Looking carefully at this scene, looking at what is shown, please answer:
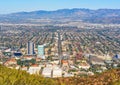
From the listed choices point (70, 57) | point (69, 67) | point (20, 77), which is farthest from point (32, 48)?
point (20, 77)

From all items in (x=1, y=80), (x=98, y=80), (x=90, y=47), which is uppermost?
(x=1, y=80)

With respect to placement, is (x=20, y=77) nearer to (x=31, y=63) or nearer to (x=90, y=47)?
(x=31, y=63)

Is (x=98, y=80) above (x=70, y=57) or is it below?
above

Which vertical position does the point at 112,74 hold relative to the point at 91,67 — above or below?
above

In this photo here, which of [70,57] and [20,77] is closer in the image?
[20,77]

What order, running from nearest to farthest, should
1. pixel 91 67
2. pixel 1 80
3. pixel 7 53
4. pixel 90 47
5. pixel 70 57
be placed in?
pixel 1 80, pixel 91 67, pixel 70 57, pixel 7 53, pixel 90 47

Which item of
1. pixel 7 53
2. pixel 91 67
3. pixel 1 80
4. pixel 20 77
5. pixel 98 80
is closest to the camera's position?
pixel 1 80

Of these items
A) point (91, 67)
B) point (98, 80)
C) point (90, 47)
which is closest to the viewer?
point (98, 80)

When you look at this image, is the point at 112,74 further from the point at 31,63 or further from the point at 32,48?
the point at 32,48

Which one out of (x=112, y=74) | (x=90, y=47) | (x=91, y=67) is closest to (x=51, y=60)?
(x=91, y=67)
